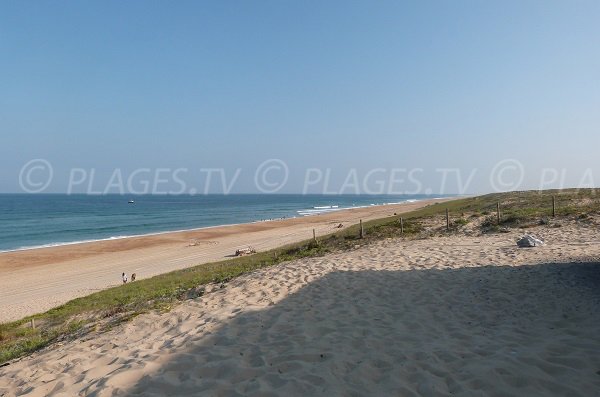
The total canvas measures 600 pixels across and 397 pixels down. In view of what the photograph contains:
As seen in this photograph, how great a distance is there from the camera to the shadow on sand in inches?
159

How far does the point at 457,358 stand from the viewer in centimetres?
455

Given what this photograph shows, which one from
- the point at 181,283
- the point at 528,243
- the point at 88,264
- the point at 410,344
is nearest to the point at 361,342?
the point at 410,344

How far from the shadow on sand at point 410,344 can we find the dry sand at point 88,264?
13481 millimetres

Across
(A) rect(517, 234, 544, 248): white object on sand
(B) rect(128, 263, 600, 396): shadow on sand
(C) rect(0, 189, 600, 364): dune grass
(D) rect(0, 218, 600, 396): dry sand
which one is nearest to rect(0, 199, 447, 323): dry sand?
(C) rect(0, 189, 600, 364): dune grass

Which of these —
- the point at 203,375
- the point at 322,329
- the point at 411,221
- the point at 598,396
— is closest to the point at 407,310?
the point at 322,329

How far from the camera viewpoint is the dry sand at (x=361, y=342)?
410cm

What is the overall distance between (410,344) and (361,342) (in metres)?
0.62

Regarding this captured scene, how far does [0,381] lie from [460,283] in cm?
768

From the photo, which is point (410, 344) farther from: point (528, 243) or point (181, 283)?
point (181, 283)

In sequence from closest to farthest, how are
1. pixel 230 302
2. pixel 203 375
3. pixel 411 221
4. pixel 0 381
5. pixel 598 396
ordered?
pixel 598 396 → pixel 203 375 → pixel 0 381 → pixel 230 302 → pixel 411 221

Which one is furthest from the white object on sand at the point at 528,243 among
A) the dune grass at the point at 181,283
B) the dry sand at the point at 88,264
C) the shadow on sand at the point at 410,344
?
the dry sand at the point at 88,264

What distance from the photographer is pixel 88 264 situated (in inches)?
1136

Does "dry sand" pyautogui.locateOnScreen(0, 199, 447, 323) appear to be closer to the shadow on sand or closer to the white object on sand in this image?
the shadow on sand

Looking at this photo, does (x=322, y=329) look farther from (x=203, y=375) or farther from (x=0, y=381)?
(x=0, y=381)
